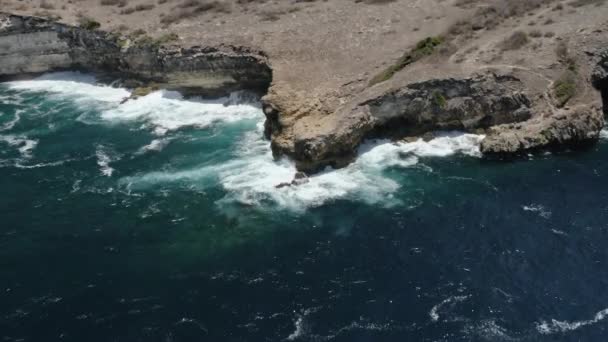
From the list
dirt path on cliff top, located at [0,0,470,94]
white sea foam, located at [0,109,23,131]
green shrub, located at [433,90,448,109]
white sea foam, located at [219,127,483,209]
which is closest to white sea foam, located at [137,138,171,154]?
white sea foam, located at [219,127,483,209]

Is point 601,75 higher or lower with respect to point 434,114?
higher

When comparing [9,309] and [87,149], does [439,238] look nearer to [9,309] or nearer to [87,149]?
[9,309]

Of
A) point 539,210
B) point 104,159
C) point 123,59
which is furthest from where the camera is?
point 123,59

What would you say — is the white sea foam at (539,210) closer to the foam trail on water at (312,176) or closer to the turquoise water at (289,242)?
the turquoise water at (289,242)

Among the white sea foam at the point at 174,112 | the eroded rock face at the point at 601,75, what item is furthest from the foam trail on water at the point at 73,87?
the eroded rock face at the point at 601,75

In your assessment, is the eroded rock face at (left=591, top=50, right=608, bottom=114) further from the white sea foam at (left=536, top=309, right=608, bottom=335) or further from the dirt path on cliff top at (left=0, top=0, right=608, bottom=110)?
the white sea foam at (left=536, top=309, right=608, bottom=335)

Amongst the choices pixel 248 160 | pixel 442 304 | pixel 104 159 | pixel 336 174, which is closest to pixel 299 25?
pixel 248 160

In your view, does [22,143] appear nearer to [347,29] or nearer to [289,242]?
[289,242]
